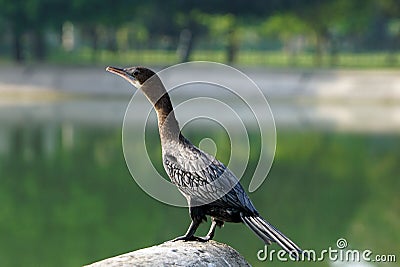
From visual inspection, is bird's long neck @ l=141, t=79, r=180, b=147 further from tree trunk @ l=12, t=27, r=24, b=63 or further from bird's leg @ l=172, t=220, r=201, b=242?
tree trunk @ l=12, t=27, r=24, b=63

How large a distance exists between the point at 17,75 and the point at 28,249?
26.6 meters

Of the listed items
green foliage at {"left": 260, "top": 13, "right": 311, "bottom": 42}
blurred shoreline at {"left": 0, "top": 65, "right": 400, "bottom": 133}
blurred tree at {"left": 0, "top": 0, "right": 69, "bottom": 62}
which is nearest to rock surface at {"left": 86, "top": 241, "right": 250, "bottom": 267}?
blurred shoreline at {"left": 0, "top": 65, "right": 400, "bottom": 133}

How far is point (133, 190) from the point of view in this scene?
18609 mm

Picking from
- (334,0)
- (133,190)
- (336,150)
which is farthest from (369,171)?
(334,0)

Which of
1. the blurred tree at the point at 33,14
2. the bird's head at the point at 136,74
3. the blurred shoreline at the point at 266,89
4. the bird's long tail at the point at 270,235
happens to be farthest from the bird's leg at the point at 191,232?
the blurred tree at the point at 33,14

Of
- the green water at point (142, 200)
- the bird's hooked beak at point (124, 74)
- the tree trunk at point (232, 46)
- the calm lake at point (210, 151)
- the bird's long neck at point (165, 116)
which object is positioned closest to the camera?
the bird's hooked beak at point (124, 74)

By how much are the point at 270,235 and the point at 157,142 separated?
18619 mm

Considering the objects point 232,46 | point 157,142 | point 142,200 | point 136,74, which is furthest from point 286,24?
point 136,74

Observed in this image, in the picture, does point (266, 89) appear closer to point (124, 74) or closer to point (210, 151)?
point (210, 151)

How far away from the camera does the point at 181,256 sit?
246 inches

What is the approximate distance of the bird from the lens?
6.26 metres

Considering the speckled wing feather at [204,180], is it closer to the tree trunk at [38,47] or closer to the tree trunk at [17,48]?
the tree trunk at [17,48]

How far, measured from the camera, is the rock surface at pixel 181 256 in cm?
610

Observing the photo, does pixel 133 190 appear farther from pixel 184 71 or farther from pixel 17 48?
pixel 17 48
